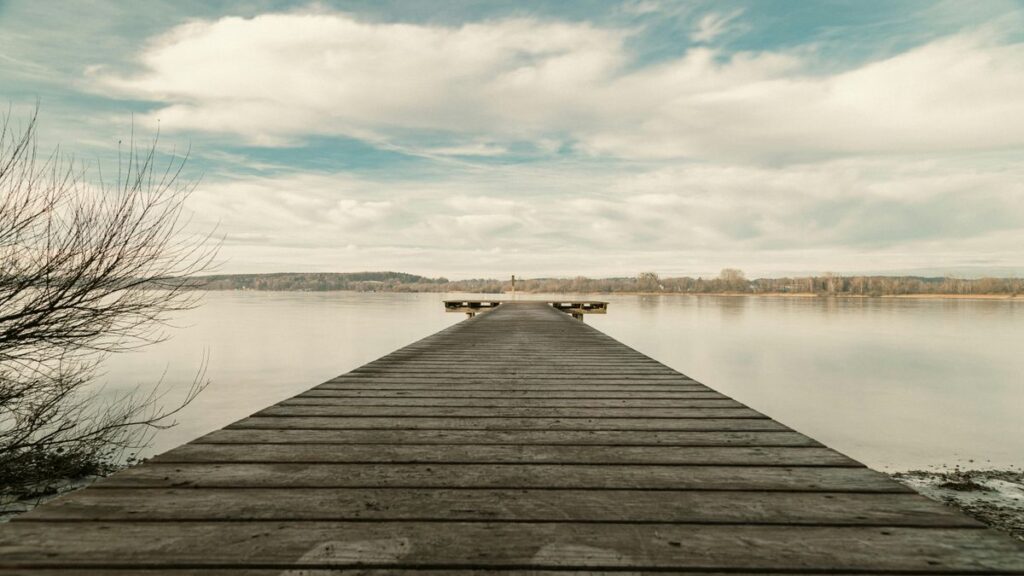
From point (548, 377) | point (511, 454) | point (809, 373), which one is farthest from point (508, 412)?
point (809, 373)

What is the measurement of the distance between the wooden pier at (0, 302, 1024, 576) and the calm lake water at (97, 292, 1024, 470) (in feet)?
25.3

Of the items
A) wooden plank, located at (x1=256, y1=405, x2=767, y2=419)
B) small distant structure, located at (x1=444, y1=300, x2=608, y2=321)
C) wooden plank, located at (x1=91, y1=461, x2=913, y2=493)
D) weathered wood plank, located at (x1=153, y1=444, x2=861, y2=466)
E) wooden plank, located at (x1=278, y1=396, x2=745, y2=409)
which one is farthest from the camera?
small distant structure, located at (x1=444, y1=300, x2=608, y2=321)

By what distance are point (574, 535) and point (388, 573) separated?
1.99 ft

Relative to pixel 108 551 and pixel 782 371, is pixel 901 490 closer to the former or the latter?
pixel 108 551

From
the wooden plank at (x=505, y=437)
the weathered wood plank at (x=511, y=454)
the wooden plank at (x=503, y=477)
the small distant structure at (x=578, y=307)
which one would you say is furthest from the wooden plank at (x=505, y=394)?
the small distant structure at (x=578, y=307)

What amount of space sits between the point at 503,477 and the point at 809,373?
18.1 meters

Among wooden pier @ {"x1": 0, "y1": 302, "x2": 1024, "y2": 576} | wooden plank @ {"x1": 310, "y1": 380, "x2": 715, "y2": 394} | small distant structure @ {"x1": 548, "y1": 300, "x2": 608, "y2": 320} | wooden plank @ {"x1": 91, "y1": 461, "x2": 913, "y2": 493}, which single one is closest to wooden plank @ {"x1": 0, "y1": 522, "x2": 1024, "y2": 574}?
wooden pier @ {"x1": 0, "y1": 302, "x2": 1024, "y2": 576}

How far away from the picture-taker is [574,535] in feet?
5.61

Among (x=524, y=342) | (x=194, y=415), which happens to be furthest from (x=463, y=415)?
(x=194, y=415)

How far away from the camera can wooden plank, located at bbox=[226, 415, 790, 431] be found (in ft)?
10.3

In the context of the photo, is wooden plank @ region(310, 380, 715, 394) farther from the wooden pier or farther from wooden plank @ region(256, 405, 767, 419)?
the wooden pier

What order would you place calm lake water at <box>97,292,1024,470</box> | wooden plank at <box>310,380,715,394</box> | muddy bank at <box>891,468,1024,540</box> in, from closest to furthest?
wooden plank at <box>310,380,715,394</box>, muddy bank at <box>891,468,1024,540</box>, calm lake water at <box>97,292,1024,470</box>

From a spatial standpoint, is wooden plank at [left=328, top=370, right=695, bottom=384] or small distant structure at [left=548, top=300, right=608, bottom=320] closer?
wooden plank at [left=328, top=370, right=695, bottom=384]

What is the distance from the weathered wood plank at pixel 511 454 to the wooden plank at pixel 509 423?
1.32 feet
